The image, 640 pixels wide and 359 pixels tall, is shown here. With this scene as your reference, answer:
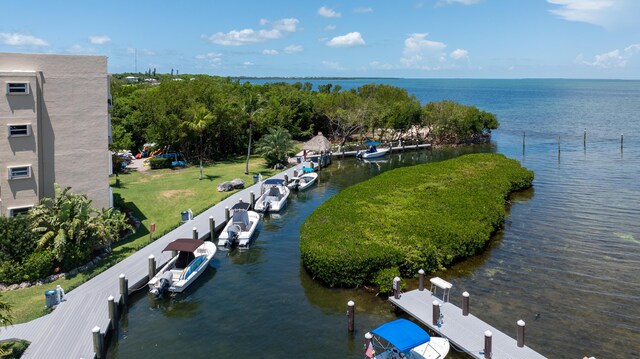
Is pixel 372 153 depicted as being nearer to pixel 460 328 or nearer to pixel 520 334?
pixel 460 328

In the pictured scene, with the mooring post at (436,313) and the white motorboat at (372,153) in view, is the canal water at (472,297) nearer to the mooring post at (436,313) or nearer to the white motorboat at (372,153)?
the mooring post at (436,313)

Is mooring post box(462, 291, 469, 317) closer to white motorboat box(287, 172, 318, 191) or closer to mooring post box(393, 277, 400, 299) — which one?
mooring post box(393, 277, 400, 299)

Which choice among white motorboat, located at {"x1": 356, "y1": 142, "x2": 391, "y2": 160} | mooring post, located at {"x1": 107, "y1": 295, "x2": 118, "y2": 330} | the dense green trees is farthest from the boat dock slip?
white motorboat, located at {"x1": 356, "y1": 142, "x2": 391, "y2": 160}

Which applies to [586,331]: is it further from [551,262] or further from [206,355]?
[206,355]

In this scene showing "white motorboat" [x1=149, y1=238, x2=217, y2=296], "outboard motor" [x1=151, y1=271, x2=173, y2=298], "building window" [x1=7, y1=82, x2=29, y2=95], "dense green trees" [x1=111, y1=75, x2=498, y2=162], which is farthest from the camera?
"dense green trees" [x1=111, y1=75, x2=498, y2=162]

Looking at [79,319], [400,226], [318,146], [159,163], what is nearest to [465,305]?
[400,226]
